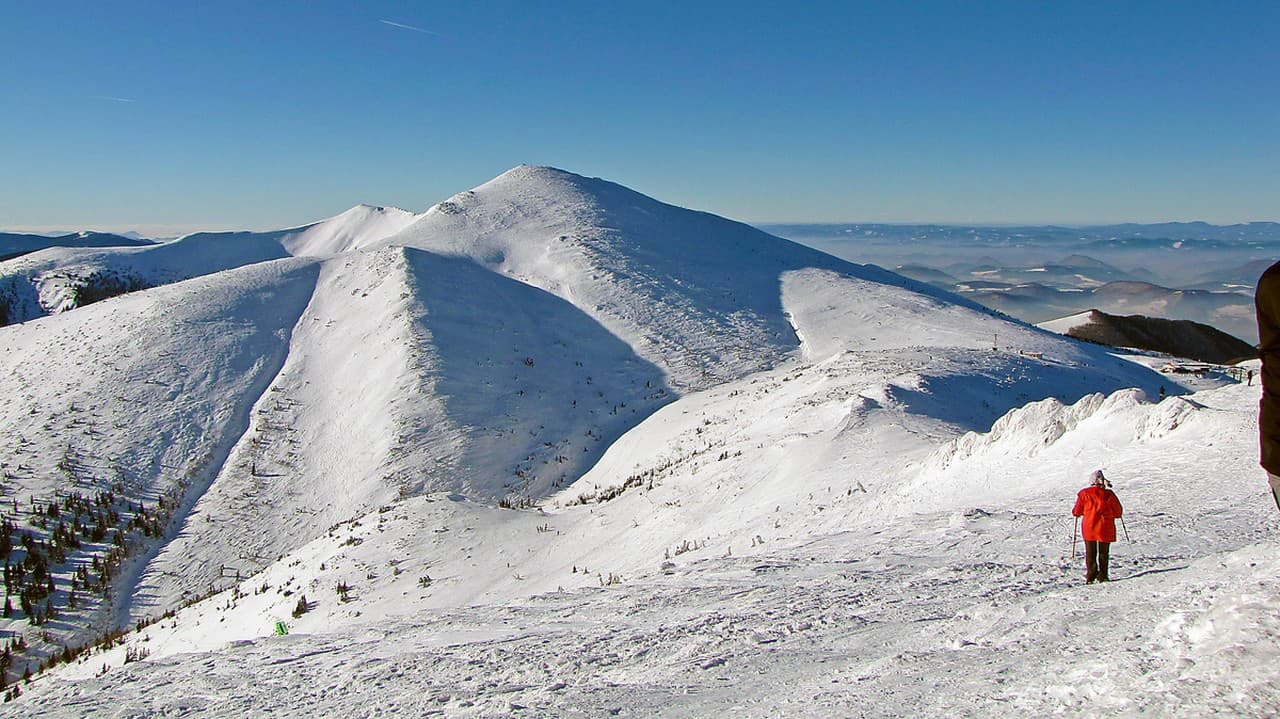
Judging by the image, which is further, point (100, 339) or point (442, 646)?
point (100, 339)

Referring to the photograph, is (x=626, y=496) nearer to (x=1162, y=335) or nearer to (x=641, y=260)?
(x=641, y=260)

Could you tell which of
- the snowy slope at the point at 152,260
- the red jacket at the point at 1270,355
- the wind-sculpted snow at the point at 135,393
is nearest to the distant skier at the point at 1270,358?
the red jacket at the point at 1270,355

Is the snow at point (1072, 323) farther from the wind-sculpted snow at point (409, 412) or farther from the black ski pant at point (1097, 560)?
the black ski pant at point (1097, 560)

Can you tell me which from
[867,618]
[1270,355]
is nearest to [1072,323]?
[867,618]

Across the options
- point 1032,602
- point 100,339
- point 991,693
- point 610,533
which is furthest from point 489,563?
point 100,339

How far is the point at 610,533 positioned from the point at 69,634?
1317 cm

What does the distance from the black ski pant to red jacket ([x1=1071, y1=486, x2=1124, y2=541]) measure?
8cm

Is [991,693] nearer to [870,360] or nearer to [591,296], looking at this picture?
[870,360]

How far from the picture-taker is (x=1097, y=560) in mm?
7625

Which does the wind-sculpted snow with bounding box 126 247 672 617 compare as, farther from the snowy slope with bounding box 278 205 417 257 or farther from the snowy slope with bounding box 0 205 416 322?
the snowy slope with bounding box 278 205 417 257

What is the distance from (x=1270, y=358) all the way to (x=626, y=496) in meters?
17.1

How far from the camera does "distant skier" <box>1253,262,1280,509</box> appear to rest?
3.47m

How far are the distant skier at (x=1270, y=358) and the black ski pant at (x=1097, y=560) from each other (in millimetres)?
4127

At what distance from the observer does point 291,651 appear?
322 inches
